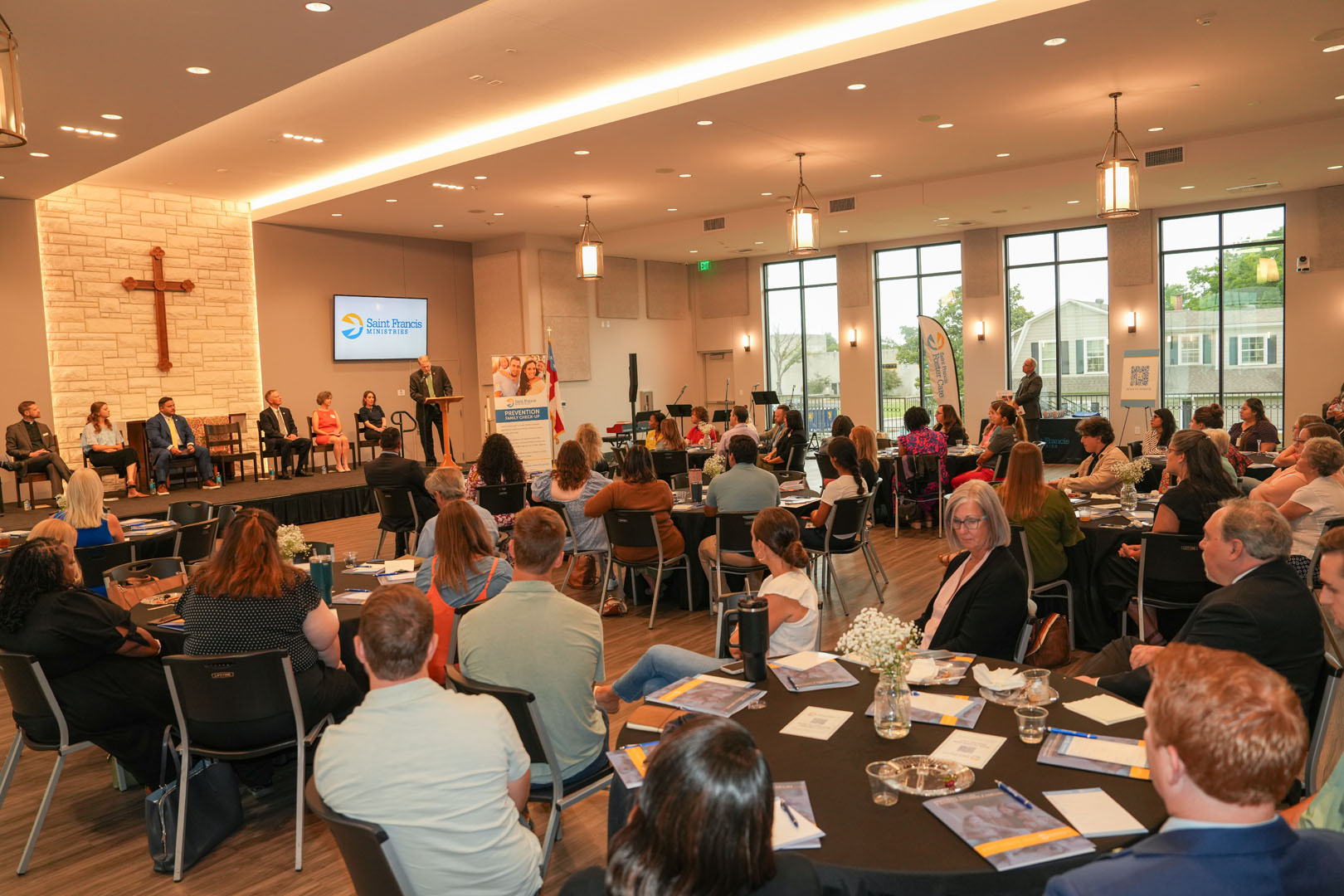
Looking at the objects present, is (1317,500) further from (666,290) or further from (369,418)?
(666,290)

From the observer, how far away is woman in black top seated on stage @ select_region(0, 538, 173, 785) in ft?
11.2

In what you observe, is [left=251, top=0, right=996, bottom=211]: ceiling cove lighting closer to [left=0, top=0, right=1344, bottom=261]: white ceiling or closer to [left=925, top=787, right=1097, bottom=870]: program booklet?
[left=0, top=0, right=1344, bottom=261]: white ceiling

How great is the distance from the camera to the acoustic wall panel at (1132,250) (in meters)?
14.7

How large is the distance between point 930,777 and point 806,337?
17.3 metres

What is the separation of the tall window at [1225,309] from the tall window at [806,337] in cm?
595

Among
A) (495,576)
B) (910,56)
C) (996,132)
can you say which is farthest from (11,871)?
(996,132)

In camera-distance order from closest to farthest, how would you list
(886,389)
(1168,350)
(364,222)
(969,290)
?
(364,222)
(1168,350)
(969,290)
(886,389)

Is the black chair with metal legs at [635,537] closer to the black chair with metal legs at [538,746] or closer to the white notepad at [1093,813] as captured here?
the black chair with metal legs at [538,746]

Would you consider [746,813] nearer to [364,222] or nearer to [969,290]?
[364,222]

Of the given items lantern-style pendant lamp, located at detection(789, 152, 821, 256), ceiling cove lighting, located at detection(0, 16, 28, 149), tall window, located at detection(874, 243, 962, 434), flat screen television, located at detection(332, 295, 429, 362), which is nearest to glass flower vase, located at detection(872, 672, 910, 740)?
ceiling cove lighting, located at detection(0, 16, 28, 149)

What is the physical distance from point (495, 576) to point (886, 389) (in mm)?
Result: 14827

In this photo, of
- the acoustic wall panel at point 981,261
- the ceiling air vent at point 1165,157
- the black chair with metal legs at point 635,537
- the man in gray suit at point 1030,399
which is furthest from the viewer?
the acoustic wall panel at point 981,261

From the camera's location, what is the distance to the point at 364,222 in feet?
45.9

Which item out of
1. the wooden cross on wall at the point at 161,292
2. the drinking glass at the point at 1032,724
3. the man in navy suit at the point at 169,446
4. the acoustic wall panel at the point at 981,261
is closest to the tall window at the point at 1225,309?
the acoustic wall panel at the point at 981,261
